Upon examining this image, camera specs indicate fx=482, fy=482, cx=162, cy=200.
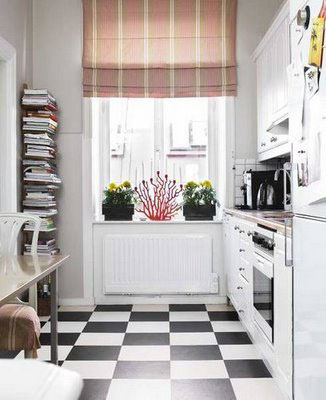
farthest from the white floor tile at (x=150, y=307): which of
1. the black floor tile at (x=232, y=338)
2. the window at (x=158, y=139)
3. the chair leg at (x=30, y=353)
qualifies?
the chair leg at (x=30, y=353)

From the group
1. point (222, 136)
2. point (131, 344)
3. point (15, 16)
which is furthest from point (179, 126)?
point (131, 344)

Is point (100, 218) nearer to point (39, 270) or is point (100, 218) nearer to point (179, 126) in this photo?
point (179, 126)

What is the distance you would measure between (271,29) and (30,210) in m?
2.34

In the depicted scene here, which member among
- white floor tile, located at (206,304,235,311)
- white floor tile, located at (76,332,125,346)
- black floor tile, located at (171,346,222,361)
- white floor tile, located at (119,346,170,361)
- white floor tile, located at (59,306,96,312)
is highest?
white floor tile, located at (206,304,235,311)

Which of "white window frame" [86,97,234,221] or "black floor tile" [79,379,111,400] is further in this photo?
"white window frame" [86,97,234,221]

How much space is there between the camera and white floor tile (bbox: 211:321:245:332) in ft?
11.3

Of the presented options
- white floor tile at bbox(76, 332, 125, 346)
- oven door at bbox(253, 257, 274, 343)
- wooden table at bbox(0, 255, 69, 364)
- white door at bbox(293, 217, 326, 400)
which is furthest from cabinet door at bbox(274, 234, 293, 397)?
white floor tile at bbox(76, 332, 125, 346)

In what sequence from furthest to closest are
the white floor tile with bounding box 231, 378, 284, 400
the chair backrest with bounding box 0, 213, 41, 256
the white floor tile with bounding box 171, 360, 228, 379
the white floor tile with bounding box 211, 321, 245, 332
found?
1. the white floor tile with bounding box 211, 321, 245, 332
2. the chair backrest with bounding box 0, 213, 41, 256
3. the white floor tile with bounding box 171, 360, 228, 379
4. the white floor tile with bounding box 231, 378, 284, 400

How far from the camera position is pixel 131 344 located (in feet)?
10.3

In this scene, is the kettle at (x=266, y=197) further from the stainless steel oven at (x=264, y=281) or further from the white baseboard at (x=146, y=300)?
the stainless steel oven at (x=264, y=281)

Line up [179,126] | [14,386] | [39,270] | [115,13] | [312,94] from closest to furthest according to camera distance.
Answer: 1. [14,386]
2. [312,94]
3. [39,270]
4. [115,13]
5. [179,126]

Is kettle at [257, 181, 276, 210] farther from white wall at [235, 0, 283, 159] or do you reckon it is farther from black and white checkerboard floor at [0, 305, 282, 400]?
black and white checkerboard floor at [0, 305, 282, 400]

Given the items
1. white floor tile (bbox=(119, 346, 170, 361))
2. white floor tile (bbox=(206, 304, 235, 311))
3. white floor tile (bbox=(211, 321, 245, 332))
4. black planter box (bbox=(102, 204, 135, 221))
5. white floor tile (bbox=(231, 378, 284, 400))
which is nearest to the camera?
white floor tile (bbox=(231, 378, 284, 400))

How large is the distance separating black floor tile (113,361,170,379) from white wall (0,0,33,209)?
1.80m
